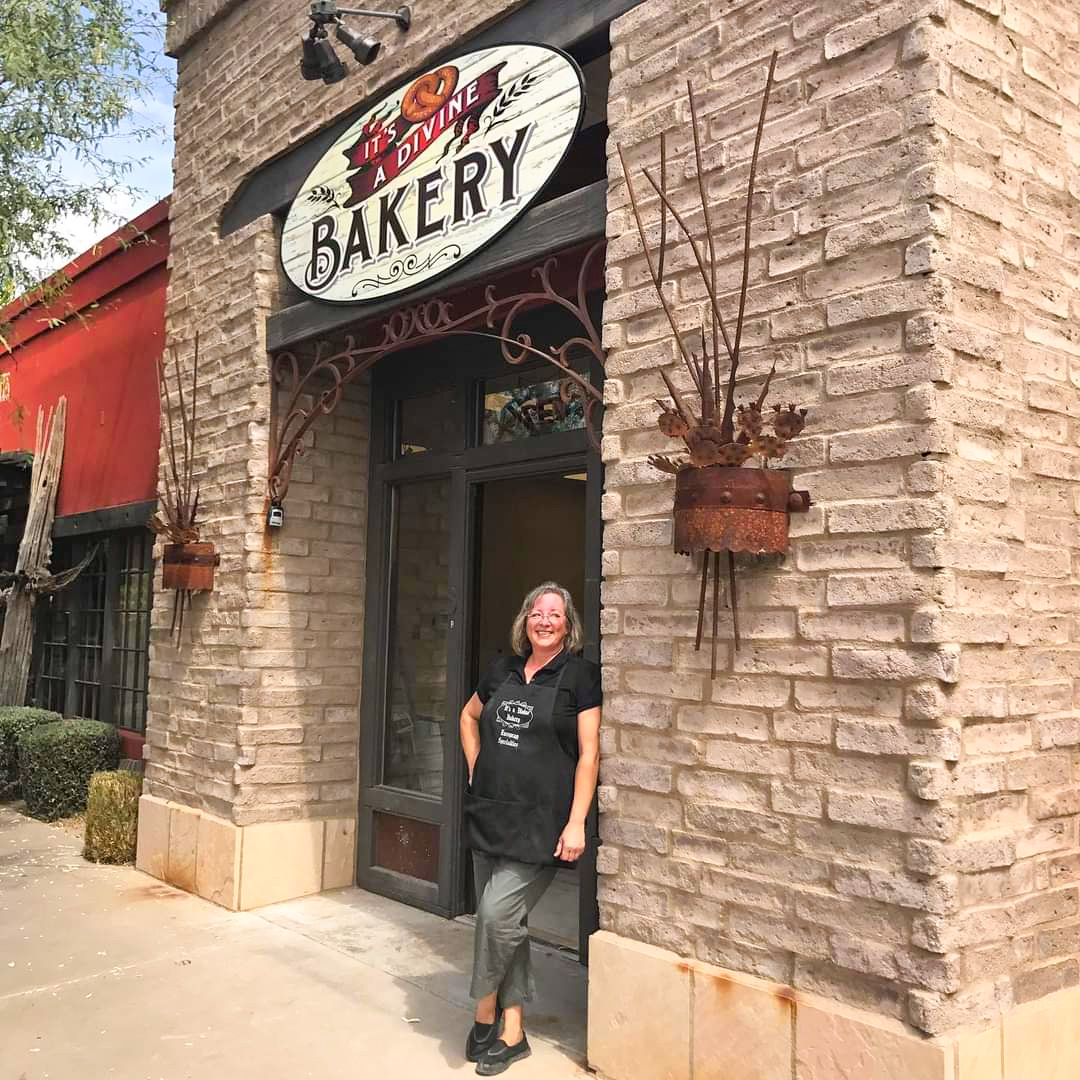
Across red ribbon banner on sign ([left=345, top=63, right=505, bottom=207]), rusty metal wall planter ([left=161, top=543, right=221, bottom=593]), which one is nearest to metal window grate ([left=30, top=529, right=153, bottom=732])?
rusty metal wall planter ([left=161, top=543, right=221, bottom=593])

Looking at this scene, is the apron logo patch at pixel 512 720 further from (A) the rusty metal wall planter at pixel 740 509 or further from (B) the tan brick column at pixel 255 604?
(B) the tan brick column at pixel 255 604

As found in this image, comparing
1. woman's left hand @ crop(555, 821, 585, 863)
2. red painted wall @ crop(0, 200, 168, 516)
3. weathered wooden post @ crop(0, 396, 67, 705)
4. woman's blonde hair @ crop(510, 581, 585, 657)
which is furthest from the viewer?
weathered wooden post @ crop(0, 396, 67, 705)

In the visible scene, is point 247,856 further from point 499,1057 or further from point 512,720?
point 512,720

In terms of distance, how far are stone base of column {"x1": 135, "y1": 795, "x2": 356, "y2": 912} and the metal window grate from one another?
7.25 feet

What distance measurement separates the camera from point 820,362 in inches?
134

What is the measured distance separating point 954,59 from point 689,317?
3.74 ft

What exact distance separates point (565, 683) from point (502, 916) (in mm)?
858

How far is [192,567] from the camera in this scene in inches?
252

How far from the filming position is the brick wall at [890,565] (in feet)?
10.1

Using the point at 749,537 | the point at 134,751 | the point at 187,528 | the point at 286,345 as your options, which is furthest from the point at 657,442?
the point at 134,751

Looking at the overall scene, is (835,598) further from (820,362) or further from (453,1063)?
(453,1063)

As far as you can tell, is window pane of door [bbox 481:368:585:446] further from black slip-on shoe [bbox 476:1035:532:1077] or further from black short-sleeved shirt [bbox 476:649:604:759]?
black slip-on shoe [bbox 476:1035:532:1077]

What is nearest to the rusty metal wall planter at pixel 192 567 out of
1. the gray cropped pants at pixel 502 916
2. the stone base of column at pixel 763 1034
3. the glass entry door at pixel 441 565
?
the glass entry door at pixel 441 565

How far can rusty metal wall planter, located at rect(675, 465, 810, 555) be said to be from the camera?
334cm
